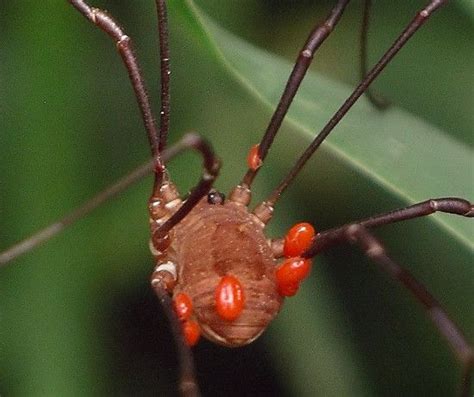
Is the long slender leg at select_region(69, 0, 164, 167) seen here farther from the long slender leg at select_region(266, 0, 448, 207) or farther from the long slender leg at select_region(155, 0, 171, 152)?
the long slender leg at select_region(266, 0, 448, 207)

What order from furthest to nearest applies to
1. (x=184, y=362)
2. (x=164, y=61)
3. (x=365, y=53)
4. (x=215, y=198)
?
1. (x=365, y=53)
2. (x=215, y=198)
3. (x=164, y=61)
4. (x=184, y=362)

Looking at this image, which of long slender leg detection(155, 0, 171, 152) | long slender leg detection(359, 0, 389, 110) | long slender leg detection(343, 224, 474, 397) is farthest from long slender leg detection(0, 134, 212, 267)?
long slender leg detection(359, 0, 389, 110)

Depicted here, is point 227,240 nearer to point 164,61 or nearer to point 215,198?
point 215,198

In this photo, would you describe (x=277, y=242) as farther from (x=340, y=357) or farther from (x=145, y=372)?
(x=145, y=372)

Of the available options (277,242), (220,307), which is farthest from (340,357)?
(220,307)

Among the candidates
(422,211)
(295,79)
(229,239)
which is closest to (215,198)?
(229,239)

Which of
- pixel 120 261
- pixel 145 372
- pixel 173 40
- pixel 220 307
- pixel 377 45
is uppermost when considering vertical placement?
pixel 377 45
